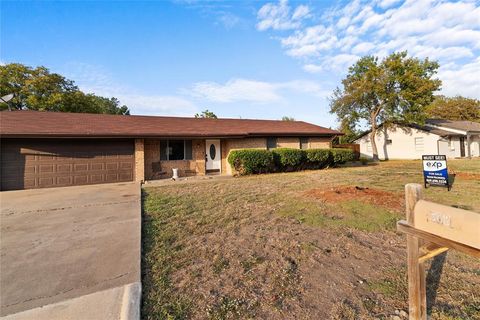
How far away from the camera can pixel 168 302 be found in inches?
97.3

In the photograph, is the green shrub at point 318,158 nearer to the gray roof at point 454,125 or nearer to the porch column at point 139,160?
the porch column at point 139,160

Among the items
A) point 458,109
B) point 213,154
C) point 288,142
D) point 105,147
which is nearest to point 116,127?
point 105,147

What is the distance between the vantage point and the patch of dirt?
6.00m

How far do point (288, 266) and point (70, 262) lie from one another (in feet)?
10.5

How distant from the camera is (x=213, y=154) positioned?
48.0 feet

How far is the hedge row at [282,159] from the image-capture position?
13.0 metres

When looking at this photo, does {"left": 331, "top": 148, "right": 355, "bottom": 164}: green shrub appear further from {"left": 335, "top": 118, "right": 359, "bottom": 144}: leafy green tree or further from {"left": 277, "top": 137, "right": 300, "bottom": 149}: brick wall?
{"left": 335, "top": 118, "right": 359, "bottom": 144}: leafy green tree

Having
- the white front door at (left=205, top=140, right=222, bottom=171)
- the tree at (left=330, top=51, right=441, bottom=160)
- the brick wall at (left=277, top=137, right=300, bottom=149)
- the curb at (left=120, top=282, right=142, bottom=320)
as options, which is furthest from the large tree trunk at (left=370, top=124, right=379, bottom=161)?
the curb at (left=120, top=282, right=142, bottom=320)

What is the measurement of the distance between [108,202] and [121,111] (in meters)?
44.7

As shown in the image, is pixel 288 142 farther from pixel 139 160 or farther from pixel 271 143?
pixel 139 160

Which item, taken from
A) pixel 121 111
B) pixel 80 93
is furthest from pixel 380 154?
pixel 121 111

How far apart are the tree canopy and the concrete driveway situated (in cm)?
2169

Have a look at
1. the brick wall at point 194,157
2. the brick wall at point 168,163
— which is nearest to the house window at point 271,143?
the brick wall at point 194,157

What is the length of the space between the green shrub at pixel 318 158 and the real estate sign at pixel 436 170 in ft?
22.7
